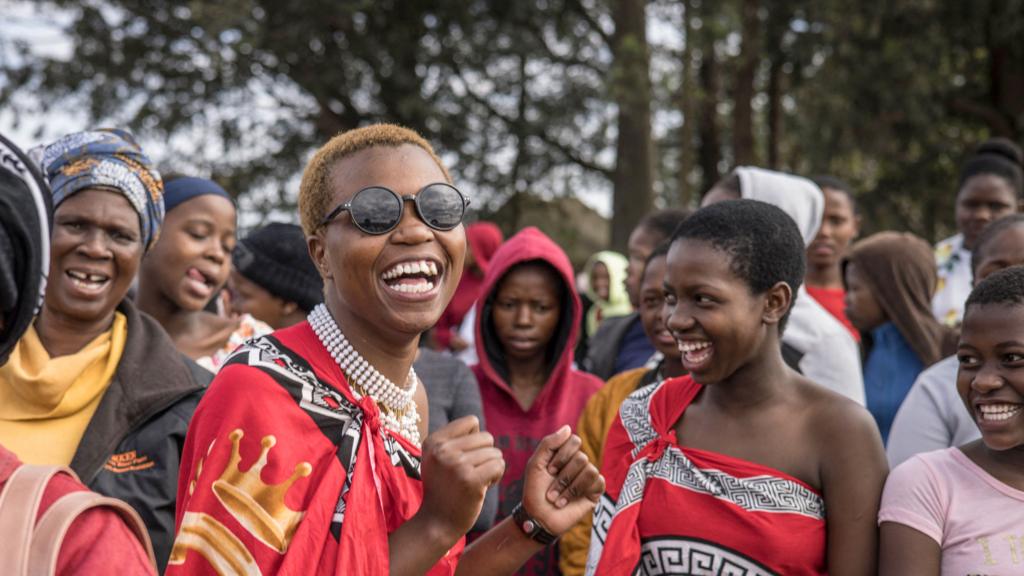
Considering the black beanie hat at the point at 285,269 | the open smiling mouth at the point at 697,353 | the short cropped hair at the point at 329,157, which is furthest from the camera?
the black beanie hat at the point at 285,269

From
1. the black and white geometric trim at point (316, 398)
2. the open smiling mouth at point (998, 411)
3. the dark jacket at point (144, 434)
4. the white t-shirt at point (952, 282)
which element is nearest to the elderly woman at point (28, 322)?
the black and white geometric trim at point (316, 398)

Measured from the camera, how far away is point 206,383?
3.51 metres

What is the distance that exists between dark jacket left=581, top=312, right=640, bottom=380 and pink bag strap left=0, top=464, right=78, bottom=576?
387 cm

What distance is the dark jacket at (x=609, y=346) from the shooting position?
5191mm

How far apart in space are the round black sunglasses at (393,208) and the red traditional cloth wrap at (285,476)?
12.9 inches

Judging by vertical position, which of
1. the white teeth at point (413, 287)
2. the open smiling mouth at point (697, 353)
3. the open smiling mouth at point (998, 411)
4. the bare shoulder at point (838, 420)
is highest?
the white teeth at point (413, 287)

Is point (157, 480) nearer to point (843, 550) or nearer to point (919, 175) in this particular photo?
point (843, 550)

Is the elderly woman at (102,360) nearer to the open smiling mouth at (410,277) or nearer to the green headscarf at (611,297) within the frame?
the open smiling mouth at (410,277)

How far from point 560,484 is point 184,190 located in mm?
2623

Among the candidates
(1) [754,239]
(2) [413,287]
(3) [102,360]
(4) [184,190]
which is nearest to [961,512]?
(1) [754,239]

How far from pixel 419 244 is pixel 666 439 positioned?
1.12m

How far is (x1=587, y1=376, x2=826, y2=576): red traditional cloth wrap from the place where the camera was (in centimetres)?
279

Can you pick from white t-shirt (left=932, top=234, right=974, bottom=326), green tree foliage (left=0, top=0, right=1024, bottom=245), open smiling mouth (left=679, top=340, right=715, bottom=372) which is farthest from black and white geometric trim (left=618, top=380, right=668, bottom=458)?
green tree foliage (left=0, top=0, right=1024, bottom=245)

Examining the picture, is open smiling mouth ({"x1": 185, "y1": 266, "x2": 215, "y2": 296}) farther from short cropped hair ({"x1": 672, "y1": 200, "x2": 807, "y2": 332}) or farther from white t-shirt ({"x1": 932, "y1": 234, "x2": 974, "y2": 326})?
white t-shirt ({"x1": 932, "y1": 234, "x2": 974, "y2": 326})
